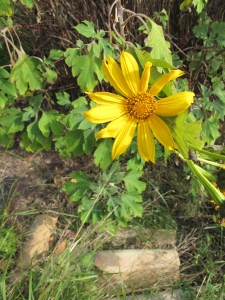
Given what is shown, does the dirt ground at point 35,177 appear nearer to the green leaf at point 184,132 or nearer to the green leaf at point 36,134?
the green leaf at point 36,134

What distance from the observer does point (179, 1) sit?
1.89 metres

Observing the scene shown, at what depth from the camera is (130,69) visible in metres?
0.89

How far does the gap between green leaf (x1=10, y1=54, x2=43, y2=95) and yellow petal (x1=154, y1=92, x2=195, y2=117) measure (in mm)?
747

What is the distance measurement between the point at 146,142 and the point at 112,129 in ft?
0.34

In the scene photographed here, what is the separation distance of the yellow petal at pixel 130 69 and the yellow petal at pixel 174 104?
0.29ft

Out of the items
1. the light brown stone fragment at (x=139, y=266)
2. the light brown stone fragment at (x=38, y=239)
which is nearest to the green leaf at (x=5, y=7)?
the light brown stone fragment at (x=38, y=239)

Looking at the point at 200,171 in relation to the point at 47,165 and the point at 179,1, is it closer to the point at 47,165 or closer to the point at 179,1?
the point at 179,1

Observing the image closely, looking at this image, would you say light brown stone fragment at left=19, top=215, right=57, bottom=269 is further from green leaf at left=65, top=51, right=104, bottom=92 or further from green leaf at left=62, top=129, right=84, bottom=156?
green leaf at left=65, top=51, right=104, bottom=92

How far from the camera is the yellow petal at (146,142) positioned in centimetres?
95

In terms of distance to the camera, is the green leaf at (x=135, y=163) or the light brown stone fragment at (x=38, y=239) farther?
the light brown stone fragment at (x=38, y=239)

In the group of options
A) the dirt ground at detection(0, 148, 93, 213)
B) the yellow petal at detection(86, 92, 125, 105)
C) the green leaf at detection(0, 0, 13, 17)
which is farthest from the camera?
the dirt ground at detection(0, 148, 93, 213)

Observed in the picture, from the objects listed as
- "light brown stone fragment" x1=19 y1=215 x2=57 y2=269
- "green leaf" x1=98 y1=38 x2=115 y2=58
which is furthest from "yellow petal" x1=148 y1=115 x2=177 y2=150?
"light brown stone fragment" x1=19 y1=215 x2=57 y2=269

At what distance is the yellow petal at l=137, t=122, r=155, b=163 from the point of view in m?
0.95

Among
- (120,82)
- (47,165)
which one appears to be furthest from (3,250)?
(120,82)
